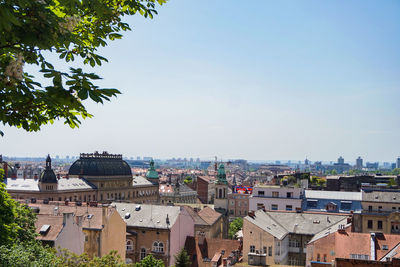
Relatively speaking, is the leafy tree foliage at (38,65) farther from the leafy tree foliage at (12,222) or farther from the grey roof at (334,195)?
the grey roof at (334,195)

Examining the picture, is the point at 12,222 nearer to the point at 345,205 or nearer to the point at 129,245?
the point at 129,245

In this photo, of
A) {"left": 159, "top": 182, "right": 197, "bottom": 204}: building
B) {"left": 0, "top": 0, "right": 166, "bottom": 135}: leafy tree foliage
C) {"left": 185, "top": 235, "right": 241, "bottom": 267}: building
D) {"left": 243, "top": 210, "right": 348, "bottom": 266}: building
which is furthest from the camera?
{"left": 159, "top": 182, "right": 197, "bottom": 204}: building

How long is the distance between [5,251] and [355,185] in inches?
3626

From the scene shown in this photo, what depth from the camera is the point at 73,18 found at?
8.09 meters

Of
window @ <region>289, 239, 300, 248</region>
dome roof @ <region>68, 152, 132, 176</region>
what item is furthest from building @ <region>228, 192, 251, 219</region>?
window @ <region>289, 239, 300, 248</region>

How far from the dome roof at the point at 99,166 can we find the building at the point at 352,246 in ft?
240

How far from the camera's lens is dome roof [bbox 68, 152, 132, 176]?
109 meters

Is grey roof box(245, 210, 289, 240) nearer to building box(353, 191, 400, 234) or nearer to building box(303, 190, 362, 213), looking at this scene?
building box(353, 191, 400, 234)

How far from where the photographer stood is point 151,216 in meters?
60.9

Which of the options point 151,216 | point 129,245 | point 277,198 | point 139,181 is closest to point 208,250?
point 151,216

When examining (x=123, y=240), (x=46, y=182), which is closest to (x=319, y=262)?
(x=123, y=240)

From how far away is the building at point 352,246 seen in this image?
137 feet

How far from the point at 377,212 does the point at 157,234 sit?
3192 centimetres

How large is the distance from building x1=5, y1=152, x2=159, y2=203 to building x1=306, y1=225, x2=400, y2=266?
6102cm
